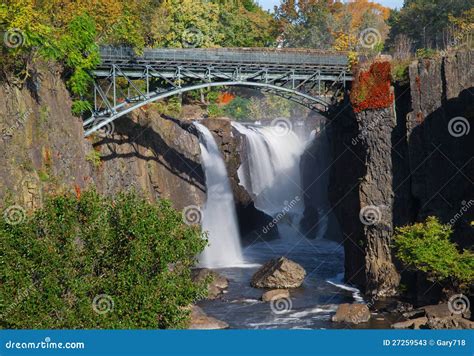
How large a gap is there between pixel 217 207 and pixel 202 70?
13788 mm

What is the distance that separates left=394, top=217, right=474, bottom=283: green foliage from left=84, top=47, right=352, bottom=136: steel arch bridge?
→ 12.5 metres

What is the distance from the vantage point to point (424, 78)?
37.4 meters

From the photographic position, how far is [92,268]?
20.6 m

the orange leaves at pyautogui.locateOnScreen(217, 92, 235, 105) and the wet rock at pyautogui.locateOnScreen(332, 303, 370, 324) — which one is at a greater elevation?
the orange leaves at pyautogui.locateOnScreen(217, 92, 235, 105)

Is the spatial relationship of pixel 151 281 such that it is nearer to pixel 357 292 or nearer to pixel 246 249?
pixel 357 292

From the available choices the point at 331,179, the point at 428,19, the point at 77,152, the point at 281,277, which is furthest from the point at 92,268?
the point at 428,19

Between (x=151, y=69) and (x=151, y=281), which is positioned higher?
(x=151, y=69)

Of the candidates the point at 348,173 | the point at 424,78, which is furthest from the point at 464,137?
the point at 348,173

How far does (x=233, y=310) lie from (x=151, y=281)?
1567 centimetres

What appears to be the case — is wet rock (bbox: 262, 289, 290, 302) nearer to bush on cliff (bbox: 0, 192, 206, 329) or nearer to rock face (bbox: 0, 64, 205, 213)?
rock face (bbox: 0, 64, 205, 213)

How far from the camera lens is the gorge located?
33906mm

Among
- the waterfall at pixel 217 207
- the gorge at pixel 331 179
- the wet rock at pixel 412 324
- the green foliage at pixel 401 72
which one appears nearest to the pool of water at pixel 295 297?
the gorge at pixel 331 179

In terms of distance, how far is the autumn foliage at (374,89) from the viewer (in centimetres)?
3938

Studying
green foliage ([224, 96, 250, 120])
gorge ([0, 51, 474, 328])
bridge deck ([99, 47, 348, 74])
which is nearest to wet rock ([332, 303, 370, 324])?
gorge ([0, 51, 474, 328])
